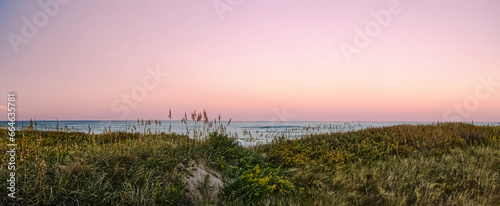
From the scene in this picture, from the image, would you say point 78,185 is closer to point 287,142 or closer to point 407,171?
point 407,171

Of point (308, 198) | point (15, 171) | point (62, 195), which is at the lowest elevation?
point (308, 198)

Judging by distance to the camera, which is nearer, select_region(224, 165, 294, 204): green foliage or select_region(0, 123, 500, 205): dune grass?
select_region(0, 123, 500, 205): dune grass

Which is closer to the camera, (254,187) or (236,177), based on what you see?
(254,187)

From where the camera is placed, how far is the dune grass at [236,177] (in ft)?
16.7

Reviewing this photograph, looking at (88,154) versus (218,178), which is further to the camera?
(218,178)

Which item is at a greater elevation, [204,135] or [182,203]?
[204,135]

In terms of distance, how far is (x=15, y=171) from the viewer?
17.0 feet

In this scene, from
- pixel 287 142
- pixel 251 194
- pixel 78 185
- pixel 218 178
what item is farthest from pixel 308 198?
pixel 287 142

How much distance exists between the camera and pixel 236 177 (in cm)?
684

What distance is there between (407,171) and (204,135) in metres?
5.62

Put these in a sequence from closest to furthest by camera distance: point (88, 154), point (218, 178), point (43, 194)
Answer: point (43, 194), point (88, 154), point (218, 178)

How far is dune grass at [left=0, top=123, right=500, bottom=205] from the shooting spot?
16.7 feet

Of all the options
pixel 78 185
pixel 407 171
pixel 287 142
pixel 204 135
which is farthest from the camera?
pixel 287 142

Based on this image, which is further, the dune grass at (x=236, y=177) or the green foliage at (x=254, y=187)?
the green foliage at (x=254, y=187)
